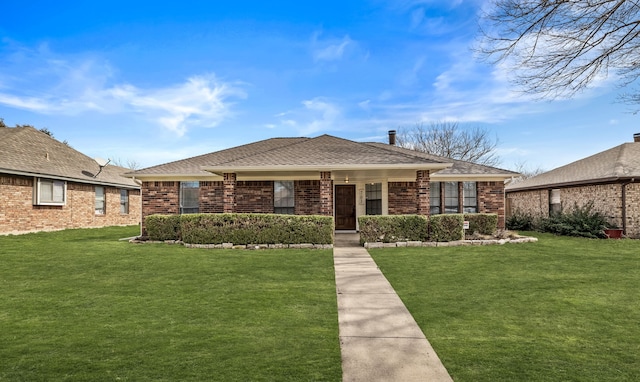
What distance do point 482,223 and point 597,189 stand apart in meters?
7.07

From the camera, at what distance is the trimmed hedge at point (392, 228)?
12.7m

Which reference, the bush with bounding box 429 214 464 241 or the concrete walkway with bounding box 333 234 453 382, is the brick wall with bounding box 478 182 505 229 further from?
the concrete walkway with bounding box 333 234 453 382

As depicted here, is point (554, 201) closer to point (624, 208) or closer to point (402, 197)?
point (624, 208)

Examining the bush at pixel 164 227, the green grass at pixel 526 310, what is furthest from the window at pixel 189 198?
the green grass at pixel 526 310

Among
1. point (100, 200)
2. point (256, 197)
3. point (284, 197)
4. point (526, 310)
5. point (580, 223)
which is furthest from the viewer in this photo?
point (100, 200)

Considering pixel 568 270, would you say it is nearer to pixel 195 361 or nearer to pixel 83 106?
pixel 195 361

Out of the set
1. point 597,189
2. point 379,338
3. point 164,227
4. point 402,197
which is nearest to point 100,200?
point 164,227

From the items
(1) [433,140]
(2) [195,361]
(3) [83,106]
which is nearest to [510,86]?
(2) [195,361]

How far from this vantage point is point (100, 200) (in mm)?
22875

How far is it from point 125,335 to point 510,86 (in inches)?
270

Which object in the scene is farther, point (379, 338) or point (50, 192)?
point (50, 192)

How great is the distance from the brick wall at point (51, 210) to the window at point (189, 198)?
7.22 m

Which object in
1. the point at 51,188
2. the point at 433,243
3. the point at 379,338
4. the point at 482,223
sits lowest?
the point at 379,338

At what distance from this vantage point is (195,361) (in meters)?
3.87
